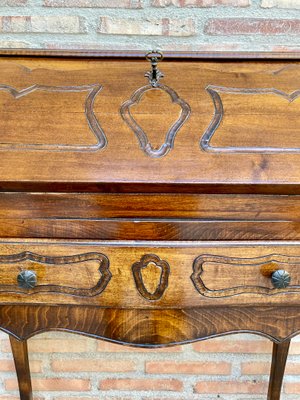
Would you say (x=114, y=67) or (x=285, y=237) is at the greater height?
(x=114, y=67)

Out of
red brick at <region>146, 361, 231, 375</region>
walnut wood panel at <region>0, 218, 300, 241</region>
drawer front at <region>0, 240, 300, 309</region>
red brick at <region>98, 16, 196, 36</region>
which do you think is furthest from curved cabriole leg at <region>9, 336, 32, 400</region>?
red brick at <region>98, 16, 196, 36</region>

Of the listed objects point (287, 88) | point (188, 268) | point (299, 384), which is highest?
point (287, 88)

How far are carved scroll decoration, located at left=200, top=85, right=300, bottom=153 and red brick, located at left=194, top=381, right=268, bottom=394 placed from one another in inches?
41.7

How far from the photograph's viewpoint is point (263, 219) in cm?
77

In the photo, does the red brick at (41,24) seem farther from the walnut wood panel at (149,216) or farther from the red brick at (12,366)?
the red brick at (12,366)

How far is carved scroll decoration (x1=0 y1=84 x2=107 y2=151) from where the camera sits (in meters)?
0.79

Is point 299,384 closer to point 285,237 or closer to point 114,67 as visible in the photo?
point 285,237

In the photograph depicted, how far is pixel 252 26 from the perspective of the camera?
1.20 m

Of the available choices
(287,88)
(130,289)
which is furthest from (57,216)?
(287,88)

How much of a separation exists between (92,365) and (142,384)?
0.62 ft

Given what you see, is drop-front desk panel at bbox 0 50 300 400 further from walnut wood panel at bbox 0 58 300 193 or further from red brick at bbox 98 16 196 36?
red brick at bbox 98 16 196 36

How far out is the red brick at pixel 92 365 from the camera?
1536mm

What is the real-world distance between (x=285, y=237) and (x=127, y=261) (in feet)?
0.92

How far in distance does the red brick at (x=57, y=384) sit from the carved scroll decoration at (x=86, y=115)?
106 cm
